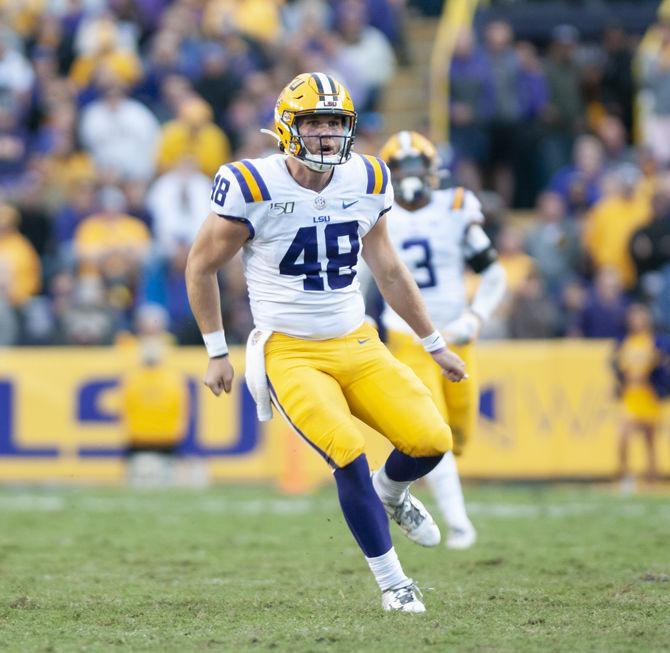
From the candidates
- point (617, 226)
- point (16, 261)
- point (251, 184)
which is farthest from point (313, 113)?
point (617, 226)

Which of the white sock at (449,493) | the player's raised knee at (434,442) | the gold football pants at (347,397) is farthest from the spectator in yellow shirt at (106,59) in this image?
the player's raised knee at (434,442)

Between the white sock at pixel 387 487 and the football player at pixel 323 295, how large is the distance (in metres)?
0.10

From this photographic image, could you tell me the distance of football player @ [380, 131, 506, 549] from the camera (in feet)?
25.5

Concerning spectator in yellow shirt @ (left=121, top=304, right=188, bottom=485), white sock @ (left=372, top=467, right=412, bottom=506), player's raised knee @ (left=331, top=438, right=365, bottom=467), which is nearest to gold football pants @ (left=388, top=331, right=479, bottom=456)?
white sock @ (left=372, top=467, right=412, bottom=506)

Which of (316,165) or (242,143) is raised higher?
(242,143)

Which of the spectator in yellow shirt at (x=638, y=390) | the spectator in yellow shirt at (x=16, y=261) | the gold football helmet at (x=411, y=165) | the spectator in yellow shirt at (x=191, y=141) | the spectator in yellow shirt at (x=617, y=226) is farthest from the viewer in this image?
the spectator in yellow shirt at (x=191, y=141)

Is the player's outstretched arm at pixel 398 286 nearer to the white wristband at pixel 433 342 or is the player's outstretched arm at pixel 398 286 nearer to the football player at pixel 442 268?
the white wristband at pixel 433 342

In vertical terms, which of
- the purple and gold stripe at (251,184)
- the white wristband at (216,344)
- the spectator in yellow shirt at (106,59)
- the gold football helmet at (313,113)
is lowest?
the white wristband at (216,344)

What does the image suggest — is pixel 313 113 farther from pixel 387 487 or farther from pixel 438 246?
→ pixel 438 246

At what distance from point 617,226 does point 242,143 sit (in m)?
3.78

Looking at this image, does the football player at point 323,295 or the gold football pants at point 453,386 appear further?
the gold football pants at point 453,386

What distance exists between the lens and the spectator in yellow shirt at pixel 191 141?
14.8 m

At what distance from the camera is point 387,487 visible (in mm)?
6113

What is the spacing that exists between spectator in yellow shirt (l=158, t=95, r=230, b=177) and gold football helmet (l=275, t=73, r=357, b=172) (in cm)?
909
